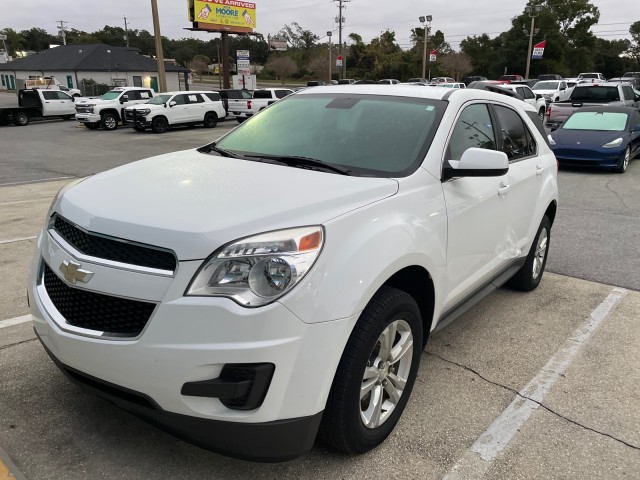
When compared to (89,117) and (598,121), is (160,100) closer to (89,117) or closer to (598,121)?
(89,117)

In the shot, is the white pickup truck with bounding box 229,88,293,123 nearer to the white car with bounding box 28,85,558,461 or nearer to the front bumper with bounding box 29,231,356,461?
the white car with bounding box 28,85,558,461

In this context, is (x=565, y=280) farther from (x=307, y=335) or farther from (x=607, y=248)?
(x=307, y=335)

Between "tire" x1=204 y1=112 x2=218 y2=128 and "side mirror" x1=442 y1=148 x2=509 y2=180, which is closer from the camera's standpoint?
"side mirror" x1=442 y1=148 x2=509 y2=180

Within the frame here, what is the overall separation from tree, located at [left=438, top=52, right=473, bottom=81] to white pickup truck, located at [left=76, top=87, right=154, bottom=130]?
186ft

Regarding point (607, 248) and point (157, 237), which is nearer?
point (157, 237)

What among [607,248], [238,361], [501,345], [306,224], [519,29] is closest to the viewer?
[238,361]

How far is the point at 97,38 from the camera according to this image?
4117 inches

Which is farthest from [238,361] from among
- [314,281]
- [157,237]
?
[157,237]

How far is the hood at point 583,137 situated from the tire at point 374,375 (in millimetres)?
10706

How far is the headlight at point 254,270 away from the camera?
6.67 feet

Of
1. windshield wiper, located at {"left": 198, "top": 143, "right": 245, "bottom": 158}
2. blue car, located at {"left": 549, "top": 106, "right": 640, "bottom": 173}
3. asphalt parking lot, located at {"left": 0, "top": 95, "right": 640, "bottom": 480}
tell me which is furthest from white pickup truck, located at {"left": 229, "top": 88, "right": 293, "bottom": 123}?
windshield wiper, located at {"left": 198, "top": 143, "right": 245, "bottom": 158}

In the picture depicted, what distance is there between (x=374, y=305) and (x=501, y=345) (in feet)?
6.12

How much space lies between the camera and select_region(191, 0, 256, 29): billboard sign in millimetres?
36219

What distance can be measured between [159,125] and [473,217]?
22.2 metres
